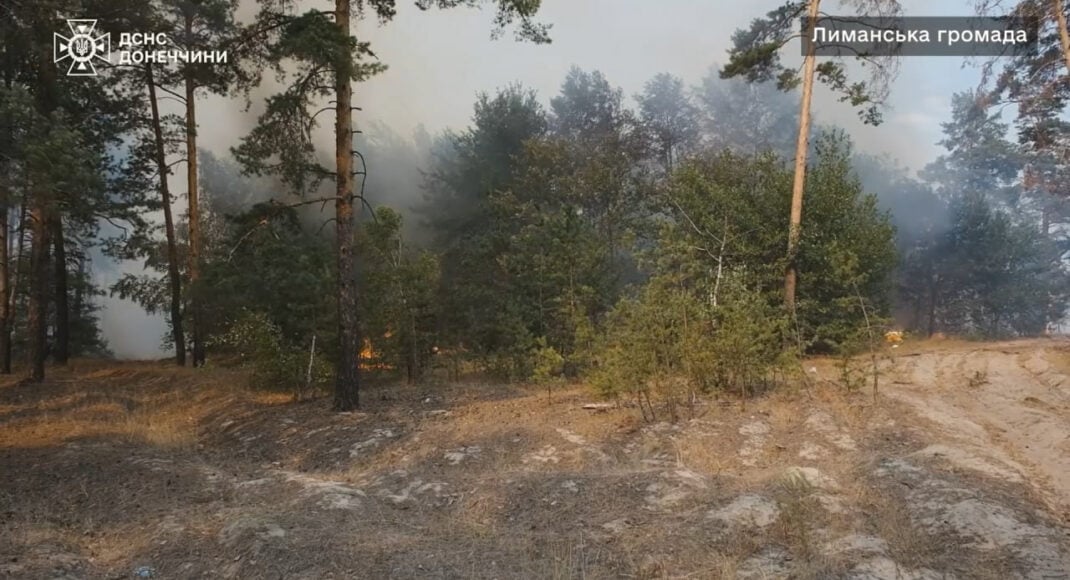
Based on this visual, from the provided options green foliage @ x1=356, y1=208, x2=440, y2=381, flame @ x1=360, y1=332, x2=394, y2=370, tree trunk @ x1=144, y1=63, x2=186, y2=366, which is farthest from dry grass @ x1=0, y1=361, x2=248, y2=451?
green foliage @ x1=356, y1=208, x2=440, y2=381

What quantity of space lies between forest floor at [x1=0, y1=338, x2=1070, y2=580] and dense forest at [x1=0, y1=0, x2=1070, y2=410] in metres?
1.28

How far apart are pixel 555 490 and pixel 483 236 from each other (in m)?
17.3

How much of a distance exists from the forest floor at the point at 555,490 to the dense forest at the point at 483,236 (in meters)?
1.28

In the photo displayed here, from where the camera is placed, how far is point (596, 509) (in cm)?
637

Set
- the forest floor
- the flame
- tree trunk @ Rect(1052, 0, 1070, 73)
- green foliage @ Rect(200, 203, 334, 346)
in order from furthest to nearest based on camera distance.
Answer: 1. the flame
2. tree trunk @ Rect(1052, 0, 1070, 73)
3. green foliage @ Rect(200, 203, 334, 346)
4. the forest floor

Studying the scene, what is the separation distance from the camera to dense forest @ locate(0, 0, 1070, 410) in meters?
10.4

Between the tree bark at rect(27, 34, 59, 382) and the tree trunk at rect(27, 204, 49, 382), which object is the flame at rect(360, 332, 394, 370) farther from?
the tree trunk at rect(27, 204, 49, 382)

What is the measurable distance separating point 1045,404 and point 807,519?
732cm

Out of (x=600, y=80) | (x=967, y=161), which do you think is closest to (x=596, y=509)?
(x=600, y=80)

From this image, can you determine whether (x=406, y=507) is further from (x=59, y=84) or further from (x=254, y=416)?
(x=59, y=84)

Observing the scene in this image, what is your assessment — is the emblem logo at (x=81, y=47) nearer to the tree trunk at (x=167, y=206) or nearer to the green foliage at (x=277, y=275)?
the tree trunk at (x=167, y=206)

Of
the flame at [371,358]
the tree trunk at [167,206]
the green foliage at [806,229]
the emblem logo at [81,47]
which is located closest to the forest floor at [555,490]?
the flame at [371,358]

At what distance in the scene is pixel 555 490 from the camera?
691 cm

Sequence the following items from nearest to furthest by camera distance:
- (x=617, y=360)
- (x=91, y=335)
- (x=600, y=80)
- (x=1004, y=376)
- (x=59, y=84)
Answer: (x=617, y=360)
(x=1004, y=376)
(x=59, y=84)
(x=91, y=335)
(x=600, y=80)
